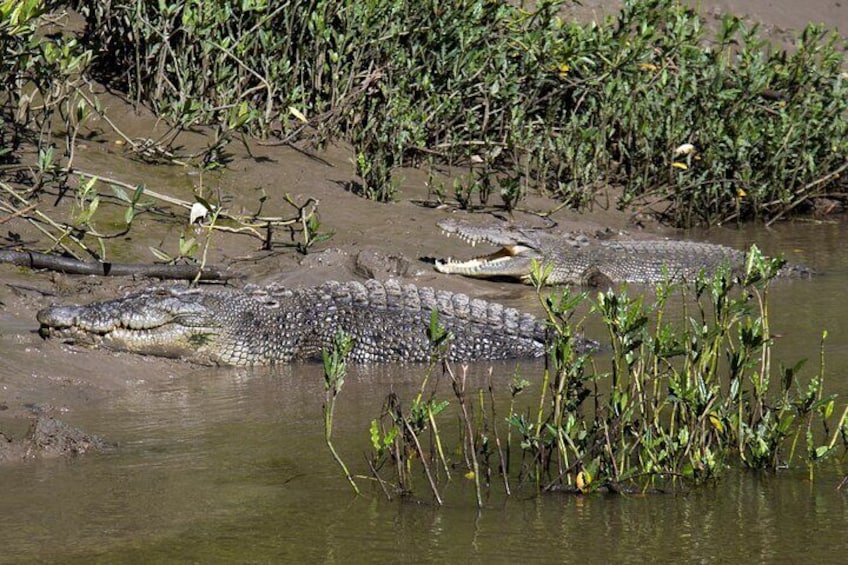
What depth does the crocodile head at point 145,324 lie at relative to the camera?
689 centimetres

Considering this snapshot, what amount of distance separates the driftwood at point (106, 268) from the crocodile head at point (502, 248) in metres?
2.25

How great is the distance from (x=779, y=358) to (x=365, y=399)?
2.18 meters

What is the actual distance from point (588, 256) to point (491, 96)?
1.83 meters

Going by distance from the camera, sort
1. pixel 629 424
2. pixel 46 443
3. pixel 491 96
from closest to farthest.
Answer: pixel 629 424 < pixel 46 443 < pixel 491 96

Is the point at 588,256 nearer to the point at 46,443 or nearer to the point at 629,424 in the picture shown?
the point at 629,424

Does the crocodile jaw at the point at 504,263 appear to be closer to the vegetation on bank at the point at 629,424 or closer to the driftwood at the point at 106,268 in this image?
the driftwood at the point at 106,268

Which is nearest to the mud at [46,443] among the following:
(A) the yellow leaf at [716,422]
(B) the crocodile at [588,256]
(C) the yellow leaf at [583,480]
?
(C) the yellow leaf at [583,480]

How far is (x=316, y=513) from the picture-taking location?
4.32 meters

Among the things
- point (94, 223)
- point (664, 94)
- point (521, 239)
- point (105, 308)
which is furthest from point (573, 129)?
point (105, 308)

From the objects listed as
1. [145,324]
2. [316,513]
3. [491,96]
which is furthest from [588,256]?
[316,513]

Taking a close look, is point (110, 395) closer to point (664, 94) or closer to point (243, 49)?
point (243, 49)

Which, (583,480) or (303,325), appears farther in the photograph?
(303,325)

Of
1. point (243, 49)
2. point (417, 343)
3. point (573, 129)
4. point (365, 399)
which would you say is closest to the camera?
point (365, 399)

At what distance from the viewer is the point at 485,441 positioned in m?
4.57
